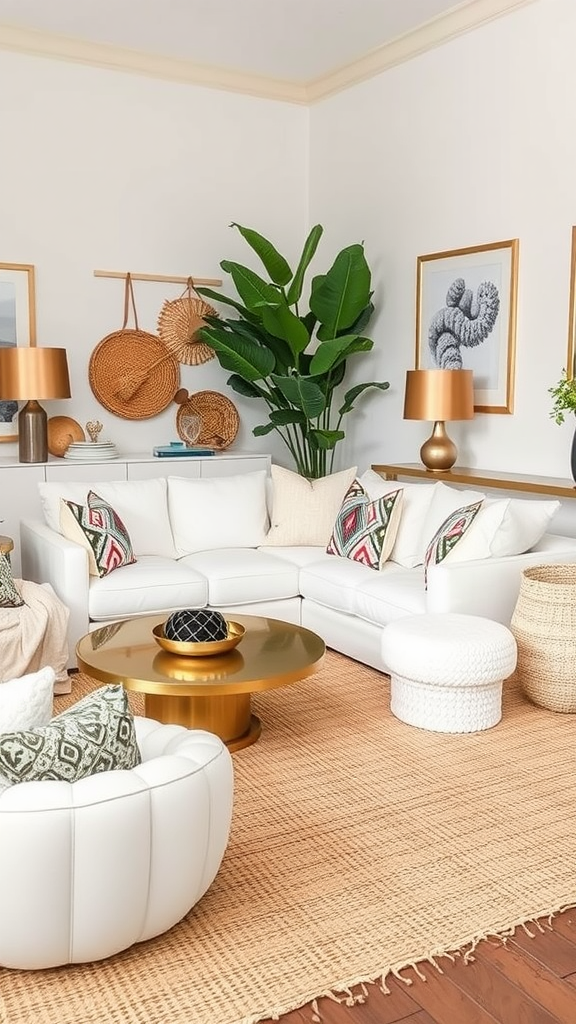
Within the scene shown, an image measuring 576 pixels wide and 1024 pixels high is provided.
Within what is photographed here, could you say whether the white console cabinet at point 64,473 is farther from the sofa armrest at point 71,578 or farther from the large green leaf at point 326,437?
the sofa armrest at point 71,578

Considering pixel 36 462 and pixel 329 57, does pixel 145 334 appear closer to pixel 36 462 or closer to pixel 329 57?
pixel 36 462

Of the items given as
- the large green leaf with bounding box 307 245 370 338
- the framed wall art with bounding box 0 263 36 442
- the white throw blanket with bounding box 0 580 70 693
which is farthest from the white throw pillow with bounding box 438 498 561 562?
the framed wall art with bounding box 0 263 36 442

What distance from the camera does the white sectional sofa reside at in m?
4.05

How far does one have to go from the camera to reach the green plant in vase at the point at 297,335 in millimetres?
5586

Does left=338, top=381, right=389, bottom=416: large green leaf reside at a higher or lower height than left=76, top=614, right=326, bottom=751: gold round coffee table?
higher

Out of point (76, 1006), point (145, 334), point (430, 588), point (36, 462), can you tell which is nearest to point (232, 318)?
point (145, 334)

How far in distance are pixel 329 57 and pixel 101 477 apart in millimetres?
2860

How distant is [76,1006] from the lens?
198 cm

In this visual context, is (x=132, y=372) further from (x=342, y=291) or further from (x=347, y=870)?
(x=347, y=870)

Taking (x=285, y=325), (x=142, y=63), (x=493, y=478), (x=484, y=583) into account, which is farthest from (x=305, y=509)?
(x=142, y=63)

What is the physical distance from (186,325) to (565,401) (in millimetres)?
2840

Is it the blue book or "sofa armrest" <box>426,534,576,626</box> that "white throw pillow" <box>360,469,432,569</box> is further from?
the blue book

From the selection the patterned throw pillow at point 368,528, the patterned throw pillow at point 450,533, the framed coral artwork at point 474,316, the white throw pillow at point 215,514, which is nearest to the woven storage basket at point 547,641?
the patterned throw pillow at point 450,533

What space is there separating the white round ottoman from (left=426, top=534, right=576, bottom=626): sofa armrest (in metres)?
0.22
